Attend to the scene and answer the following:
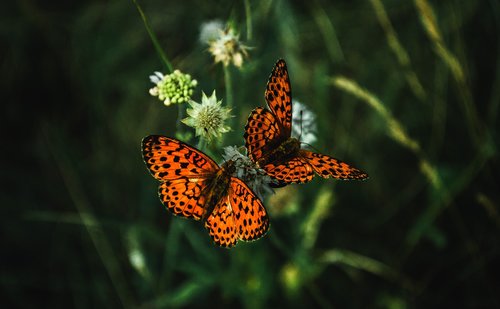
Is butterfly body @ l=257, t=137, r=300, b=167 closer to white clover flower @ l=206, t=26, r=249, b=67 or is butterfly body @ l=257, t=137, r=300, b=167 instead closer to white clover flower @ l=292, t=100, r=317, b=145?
white clover flower @ l=292, t=100, r=317, b=145

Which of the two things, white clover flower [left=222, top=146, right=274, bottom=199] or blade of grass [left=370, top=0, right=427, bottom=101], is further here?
blade of grass [left=370, top=0, right=427, bottom=101]

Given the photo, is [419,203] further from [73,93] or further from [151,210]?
[73,93]

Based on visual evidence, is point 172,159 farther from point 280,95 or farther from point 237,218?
point 280,95

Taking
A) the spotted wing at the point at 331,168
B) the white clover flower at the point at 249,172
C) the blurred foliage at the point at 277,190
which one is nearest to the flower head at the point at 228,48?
the blurred foliage at the point at 277,190

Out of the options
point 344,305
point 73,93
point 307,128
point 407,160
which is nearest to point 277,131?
point 307,128

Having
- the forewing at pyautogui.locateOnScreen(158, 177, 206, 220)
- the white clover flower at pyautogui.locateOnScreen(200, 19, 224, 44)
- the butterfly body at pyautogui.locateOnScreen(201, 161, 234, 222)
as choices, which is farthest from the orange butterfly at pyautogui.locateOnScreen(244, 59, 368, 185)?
the white clover flower at pyautogui.locateOnScreen(200, 19, 224, 44)

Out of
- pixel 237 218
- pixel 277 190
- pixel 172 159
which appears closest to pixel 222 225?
pixel 237 218

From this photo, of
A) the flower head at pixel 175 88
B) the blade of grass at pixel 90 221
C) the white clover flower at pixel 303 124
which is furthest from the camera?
the blade of grass at pixel 90 221

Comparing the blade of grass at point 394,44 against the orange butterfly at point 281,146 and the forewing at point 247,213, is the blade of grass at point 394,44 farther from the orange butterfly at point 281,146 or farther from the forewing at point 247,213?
the forewing at point 247,213
